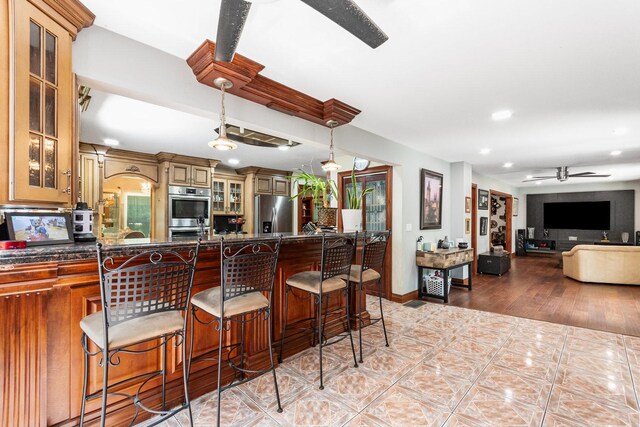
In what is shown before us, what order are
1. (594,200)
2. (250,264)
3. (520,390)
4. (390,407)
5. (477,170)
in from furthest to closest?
1. (594,200)
2. (477,170)
3. (520,390)
4. (390,407)
5. (250,264)

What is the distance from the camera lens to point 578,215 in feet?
31.5

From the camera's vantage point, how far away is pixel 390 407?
1.99m

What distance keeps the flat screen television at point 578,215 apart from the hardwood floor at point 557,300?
4.22 meters

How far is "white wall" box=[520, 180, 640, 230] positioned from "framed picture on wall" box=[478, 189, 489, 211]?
378 centimetres

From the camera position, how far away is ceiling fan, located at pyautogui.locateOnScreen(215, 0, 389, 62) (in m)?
1.20

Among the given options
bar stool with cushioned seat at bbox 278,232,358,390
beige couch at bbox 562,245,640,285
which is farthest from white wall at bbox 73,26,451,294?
beige couch at bbox 562,245,640,285

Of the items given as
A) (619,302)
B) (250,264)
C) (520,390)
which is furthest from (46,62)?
(619,302)

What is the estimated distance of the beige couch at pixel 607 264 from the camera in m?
5.63

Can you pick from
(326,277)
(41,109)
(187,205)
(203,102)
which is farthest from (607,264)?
(41,109)

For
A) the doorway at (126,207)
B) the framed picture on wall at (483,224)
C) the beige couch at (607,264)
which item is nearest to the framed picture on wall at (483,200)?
the framed picture on wall at (483,224)

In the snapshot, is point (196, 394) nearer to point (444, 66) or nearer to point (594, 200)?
point (444, 66)

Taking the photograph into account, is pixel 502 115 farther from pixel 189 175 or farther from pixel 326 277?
pixel 189 175

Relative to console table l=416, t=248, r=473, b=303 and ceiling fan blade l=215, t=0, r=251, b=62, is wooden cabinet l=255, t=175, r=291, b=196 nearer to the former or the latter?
console table l=416, t=248, r=473, b=303

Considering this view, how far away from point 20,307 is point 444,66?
9.63 feet
